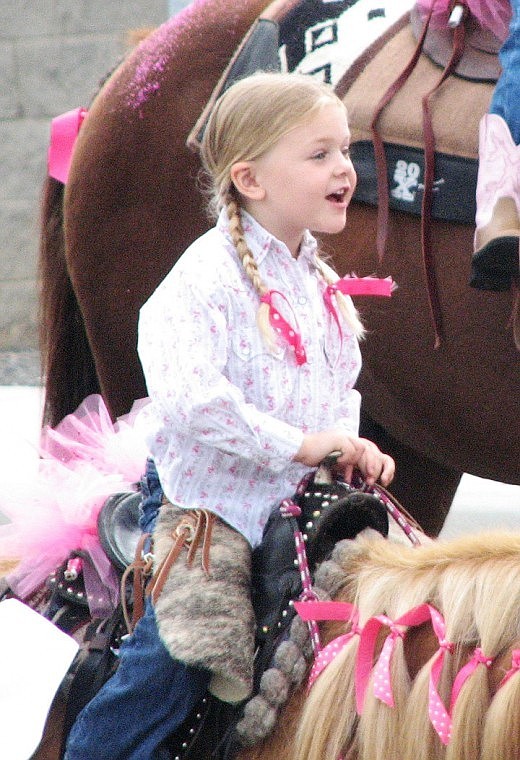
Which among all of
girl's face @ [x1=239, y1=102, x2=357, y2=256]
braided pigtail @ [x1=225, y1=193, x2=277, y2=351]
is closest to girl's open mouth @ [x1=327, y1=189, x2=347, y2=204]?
girl's face @ [x1=239, y1=102, x2=357, y2=256]

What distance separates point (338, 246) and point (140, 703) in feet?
4.25

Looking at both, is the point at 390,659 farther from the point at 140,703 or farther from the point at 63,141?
the point at 63,141

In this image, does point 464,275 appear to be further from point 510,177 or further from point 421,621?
point 421,621

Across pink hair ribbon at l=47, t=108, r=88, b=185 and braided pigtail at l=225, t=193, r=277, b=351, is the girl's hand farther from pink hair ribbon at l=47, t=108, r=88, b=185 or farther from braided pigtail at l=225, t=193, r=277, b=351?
pink hair ribbon at l=47, t=108, r=88, b=185

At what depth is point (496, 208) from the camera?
226 cm

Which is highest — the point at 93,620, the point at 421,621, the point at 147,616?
the point at 421,621

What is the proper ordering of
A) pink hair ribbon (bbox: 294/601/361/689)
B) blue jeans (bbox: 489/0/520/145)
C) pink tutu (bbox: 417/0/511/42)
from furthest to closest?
pink tutu (bbox: 417/0/511/42) → blue jeans (bbox: 489/0/520/145) → pink hair ribbon (bbox: 294/601/361/689)

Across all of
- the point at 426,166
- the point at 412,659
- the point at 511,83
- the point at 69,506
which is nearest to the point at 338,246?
the point at 426,166

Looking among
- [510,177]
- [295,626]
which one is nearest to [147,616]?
[295,626]

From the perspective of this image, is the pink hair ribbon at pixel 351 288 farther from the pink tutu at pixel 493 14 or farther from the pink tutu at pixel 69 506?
the pink tutu at pixel 493 14

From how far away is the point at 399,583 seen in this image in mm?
1367

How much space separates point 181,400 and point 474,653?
41cm

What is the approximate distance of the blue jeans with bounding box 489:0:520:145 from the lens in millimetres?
2191

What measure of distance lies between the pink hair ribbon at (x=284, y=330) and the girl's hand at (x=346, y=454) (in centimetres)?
9
